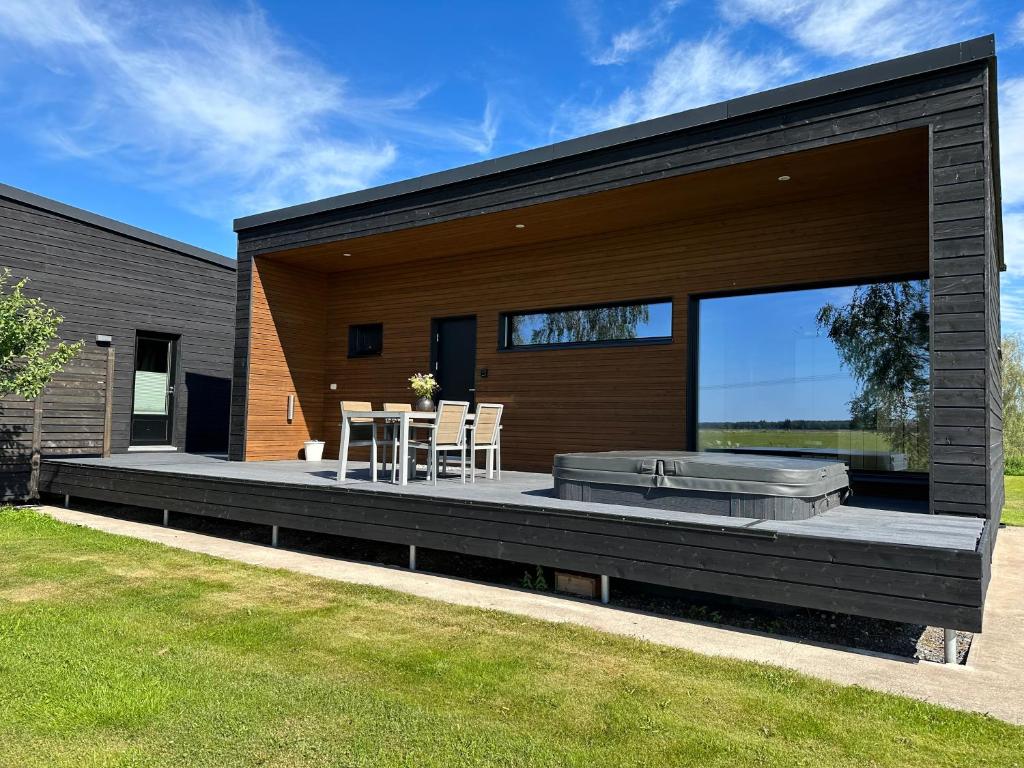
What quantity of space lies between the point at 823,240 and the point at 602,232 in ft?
7.03

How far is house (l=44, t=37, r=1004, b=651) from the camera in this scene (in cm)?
393

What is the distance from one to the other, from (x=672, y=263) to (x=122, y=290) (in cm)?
768

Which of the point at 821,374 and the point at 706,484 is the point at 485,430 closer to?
the point at 706,484

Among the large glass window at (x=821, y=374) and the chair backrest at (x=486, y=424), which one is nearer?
the large glass window at (x=821, y=374)

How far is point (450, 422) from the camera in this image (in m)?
5.67

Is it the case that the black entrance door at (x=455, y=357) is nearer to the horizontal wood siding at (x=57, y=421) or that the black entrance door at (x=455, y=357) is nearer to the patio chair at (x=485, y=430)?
the patio chair at (x=485, y=430)

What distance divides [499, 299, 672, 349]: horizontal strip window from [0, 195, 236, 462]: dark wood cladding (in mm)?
5590

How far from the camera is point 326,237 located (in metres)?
7.71

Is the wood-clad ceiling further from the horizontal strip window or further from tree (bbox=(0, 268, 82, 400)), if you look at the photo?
tree (bbox=(0, 268, 82, 400))

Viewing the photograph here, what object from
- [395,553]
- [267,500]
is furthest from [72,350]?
[395,553]

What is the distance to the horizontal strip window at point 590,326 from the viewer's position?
6.91 meters

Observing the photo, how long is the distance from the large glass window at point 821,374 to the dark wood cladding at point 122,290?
7.55 metres

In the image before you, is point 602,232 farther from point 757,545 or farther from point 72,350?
point 72,350

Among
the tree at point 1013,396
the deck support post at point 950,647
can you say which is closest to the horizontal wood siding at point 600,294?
the deck support post at point 950,647
